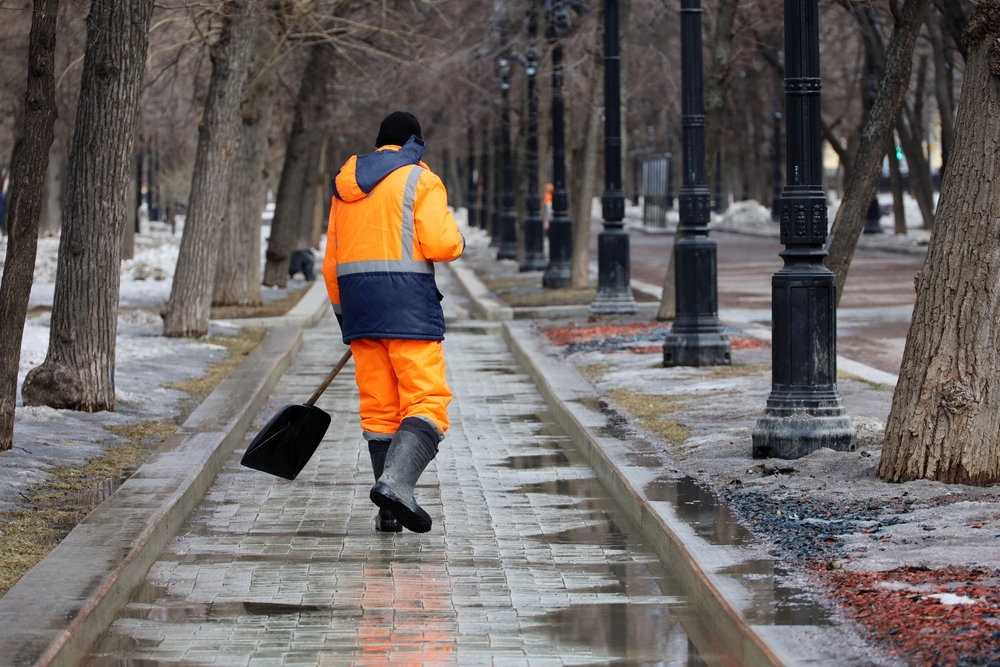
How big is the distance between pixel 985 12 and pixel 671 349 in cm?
649

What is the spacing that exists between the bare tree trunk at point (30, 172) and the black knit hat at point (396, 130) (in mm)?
2503

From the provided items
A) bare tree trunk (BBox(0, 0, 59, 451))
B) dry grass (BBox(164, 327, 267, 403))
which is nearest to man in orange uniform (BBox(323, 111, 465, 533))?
bare tree trunk (BBox(0, 0, 59, 451))

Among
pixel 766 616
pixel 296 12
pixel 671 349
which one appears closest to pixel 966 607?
pixel 766 616

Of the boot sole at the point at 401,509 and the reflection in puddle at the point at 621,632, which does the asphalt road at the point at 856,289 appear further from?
the reflection in puddle at the point at 621,632

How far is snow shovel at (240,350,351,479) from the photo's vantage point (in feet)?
24.3

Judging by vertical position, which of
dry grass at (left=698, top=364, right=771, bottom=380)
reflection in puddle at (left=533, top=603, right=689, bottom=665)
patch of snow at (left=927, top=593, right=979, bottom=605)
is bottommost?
reflection in puddle at (left=533, top=603, right=689, bottom=665)

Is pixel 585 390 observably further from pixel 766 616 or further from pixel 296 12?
pixel 296 12

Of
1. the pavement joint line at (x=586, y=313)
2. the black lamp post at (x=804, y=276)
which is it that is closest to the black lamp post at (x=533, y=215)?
the pavement joint line at (x=586, y=313)

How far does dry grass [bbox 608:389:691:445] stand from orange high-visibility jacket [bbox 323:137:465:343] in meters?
2.82

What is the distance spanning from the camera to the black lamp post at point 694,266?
13.0 meters

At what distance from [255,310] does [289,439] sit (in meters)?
13.6

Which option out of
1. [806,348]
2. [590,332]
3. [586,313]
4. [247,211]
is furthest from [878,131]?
[247,211]

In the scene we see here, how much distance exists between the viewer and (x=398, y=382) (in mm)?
6992

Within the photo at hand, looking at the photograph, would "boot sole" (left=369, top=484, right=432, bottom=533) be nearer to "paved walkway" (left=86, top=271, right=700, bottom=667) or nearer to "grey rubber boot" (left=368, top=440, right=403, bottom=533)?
"paved walkway" (left=86, top=271, right=700, bottom=667)
